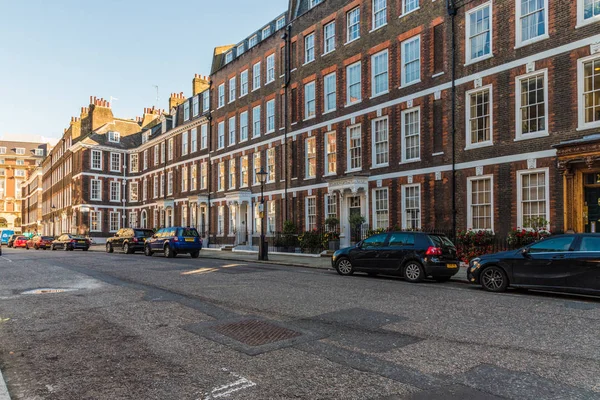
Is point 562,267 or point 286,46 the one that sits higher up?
point 286,46

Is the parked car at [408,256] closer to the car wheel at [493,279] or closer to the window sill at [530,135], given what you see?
the car wheel at [493,279]

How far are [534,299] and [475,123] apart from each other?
10598mm

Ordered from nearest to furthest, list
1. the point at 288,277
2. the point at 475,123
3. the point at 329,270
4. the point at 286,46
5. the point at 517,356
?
1. the point at 517,356
2. the point at 288,277
3. the point at 329,270
4. the point at 475,123
5. the point at 286,46

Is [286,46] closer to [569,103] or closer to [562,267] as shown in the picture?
[569,103]

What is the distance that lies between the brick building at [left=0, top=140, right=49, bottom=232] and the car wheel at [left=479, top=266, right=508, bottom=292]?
400 feet

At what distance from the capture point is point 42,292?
11.6 metres

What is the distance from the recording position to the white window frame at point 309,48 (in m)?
28.6

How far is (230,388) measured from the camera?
15.4 ft

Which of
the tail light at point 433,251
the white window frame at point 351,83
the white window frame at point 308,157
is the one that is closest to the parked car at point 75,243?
the white window frame at point 308,157

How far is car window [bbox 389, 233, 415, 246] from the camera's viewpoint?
558 inches

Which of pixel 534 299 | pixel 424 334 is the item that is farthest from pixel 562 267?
pixel 424 334

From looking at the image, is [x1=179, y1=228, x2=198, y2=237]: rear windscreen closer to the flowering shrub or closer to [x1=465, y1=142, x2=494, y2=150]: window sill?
the flowering shrub

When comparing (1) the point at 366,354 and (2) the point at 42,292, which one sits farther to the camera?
(2) the point at 42,292

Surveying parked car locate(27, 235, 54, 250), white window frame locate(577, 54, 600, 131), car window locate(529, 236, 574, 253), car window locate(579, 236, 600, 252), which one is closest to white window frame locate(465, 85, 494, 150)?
white window frame locate(577, 54, 600, 131)
